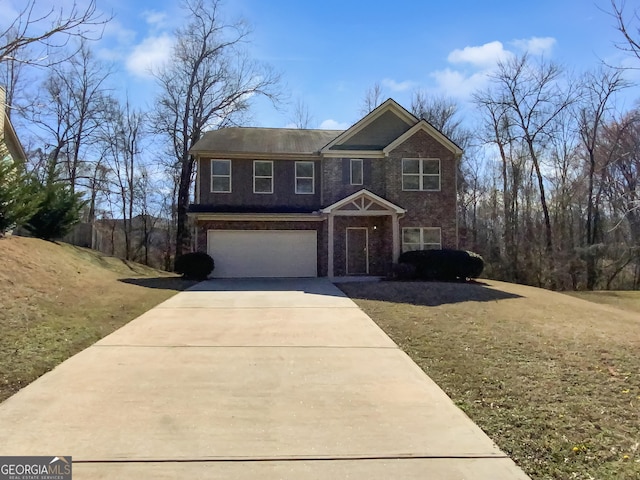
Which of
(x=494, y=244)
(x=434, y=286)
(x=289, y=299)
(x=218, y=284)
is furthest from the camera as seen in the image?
(x=494, y=244)

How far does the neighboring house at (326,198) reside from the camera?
19.6 m

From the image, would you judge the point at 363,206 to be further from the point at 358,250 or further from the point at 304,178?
the point at 304,178

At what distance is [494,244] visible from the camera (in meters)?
32.4

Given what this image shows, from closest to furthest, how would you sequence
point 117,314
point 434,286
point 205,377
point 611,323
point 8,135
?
point 205,377 → point 117,314 → point 611,323 → point 434,286 → point 8,135

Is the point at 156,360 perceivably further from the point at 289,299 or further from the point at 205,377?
the point at 289,299

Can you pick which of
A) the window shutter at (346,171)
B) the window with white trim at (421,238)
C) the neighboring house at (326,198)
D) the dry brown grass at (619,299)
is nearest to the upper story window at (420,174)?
the neighboring house at (326,198)

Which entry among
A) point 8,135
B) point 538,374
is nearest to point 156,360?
point 538,374

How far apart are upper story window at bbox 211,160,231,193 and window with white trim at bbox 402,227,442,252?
806 centimetres

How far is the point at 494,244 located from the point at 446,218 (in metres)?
13.7

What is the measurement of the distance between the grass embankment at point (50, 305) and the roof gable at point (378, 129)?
9.80m

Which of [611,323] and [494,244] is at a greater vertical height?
[494,244]

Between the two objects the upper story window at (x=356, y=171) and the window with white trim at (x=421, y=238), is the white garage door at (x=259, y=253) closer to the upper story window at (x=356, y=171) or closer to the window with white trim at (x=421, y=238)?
the upper story window at (x=356, y=171)

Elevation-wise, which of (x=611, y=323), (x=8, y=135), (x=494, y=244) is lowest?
(x=611, y=323)

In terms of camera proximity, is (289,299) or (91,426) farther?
(289,299)
